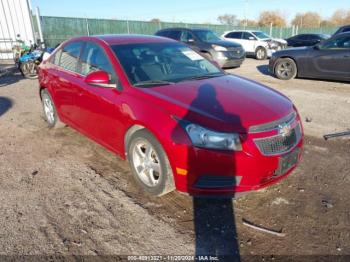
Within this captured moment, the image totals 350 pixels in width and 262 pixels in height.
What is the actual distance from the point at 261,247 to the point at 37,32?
18416 millimetres

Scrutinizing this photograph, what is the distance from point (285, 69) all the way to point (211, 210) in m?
8.70

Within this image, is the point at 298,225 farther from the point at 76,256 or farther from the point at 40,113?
the point at 40,113

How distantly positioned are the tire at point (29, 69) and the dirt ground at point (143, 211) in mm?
7970

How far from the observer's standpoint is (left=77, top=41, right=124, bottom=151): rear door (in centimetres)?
355

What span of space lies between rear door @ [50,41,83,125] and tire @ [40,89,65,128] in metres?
0.31

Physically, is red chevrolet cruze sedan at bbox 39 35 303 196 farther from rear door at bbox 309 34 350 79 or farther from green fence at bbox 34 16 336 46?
green fence at bbox 34 16 336 46

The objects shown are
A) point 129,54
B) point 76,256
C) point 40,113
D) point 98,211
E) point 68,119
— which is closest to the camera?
point 76,256

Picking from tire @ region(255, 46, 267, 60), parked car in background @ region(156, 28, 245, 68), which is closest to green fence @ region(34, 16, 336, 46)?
parked car in background @ region(156, 28, 245, 68)

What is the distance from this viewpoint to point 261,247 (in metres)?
2.61

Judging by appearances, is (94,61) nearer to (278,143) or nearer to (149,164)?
(149,164)

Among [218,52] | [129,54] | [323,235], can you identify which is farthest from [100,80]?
[218,52]

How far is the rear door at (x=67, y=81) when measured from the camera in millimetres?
4398

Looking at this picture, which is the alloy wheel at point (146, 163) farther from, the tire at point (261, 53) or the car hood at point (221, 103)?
the tire at point (261, 53)

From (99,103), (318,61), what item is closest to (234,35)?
(318,61)
